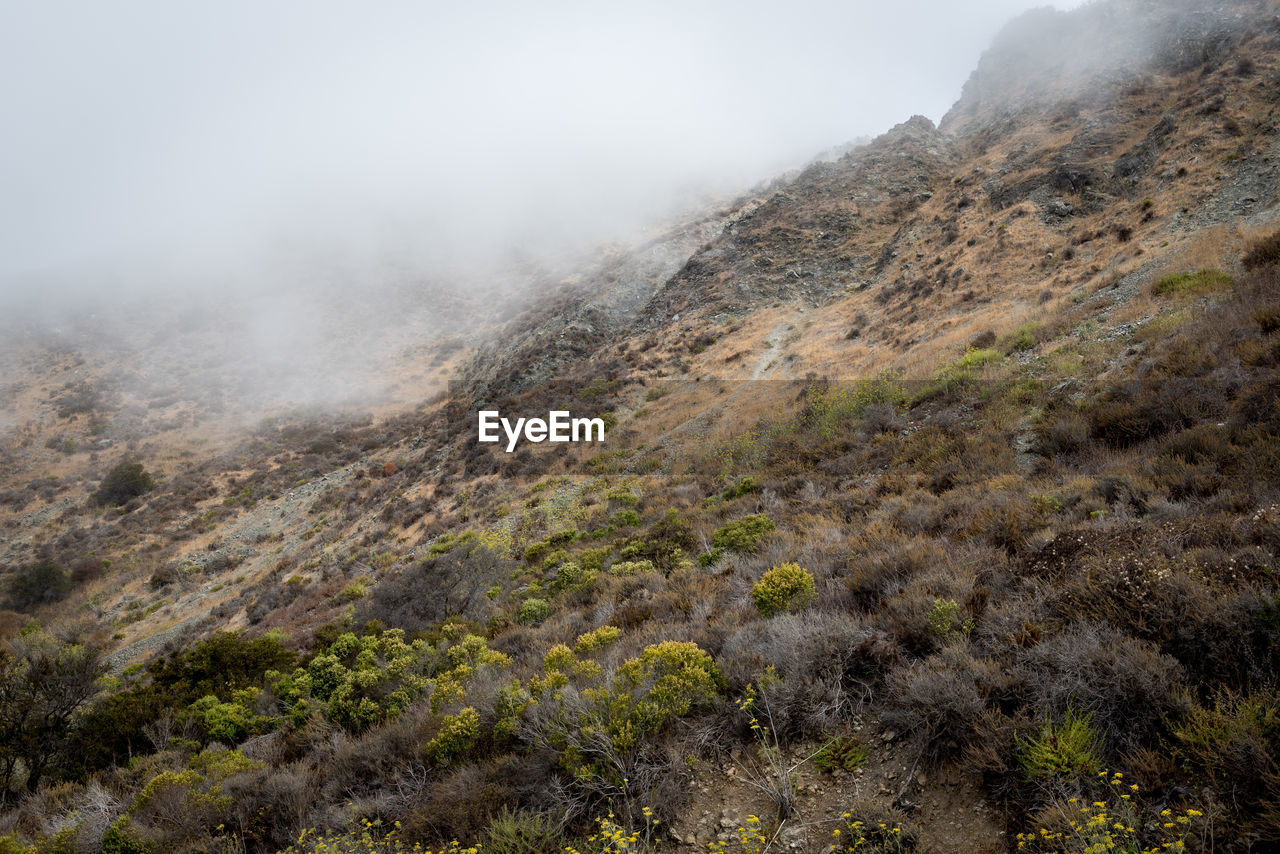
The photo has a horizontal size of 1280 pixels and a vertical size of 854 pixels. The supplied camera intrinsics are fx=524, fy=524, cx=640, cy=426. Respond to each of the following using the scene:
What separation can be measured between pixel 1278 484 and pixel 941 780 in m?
4.54

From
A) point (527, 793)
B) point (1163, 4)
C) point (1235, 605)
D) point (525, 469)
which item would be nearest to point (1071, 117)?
point (1163, 4)

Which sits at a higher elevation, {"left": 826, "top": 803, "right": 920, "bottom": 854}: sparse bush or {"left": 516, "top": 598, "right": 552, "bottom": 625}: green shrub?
{"left": 826, "top": 803, "right": 920, "bottom": 854}: sparse bush

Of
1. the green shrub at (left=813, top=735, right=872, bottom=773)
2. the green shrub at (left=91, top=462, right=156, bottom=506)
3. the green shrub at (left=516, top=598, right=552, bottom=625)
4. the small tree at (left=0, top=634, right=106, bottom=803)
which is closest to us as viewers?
the green shrub at (left=813, top=735, right=872, bottom=773)

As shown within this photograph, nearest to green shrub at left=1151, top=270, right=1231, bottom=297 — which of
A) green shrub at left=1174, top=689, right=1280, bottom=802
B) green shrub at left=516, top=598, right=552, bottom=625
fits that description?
green shrub at left=1174, top=689, right=1280, bottom=802

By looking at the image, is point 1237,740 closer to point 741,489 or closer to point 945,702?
point 945,702

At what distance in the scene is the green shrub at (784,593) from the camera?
5.27 metres

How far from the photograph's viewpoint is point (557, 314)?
45.7 metres

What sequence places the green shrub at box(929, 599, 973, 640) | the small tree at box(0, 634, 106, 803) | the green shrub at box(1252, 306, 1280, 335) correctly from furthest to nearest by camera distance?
the green shrub at box(1252, 306, 1280, 335), the small tree at box(0, 634, 106, 803), the green shrub at box(929, 599, 973, 640)

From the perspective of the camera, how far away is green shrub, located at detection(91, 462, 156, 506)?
34.7 meters

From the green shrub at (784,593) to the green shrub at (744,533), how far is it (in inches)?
118

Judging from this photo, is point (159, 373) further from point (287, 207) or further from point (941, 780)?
point (941, 780)

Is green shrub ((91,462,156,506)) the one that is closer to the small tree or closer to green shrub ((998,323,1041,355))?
the small tree

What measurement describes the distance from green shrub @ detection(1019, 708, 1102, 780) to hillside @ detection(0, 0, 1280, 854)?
0.02m

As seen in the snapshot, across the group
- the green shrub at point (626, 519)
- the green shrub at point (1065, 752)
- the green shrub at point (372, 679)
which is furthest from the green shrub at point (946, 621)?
the green shrub at point (626, 519)
